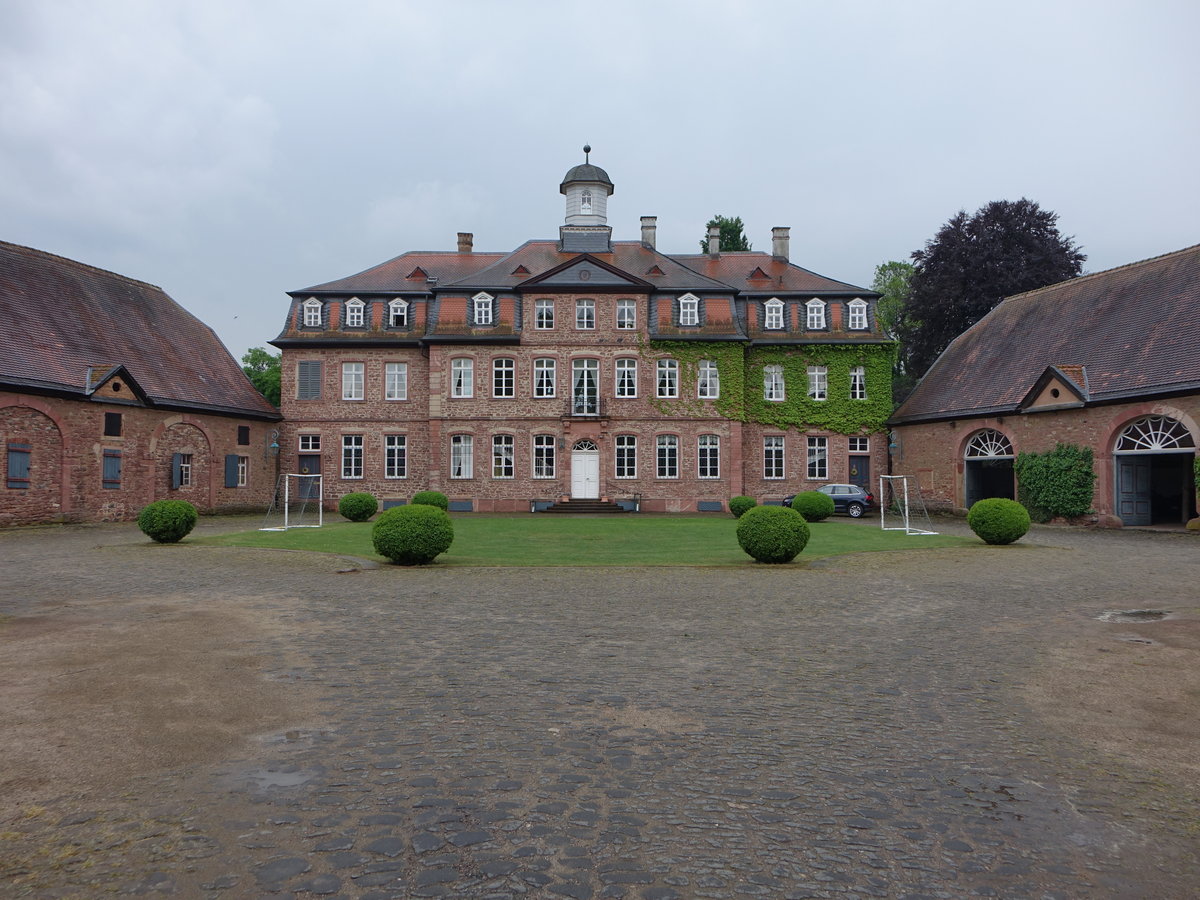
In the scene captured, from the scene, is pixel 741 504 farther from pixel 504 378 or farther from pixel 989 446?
pixel 504 378

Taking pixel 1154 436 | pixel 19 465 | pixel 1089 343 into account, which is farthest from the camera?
pixel 1089 343

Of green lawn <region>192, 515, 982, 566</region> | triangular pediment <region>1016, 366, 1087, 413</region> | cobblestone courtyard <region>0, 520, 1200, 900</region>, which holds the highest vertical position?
triangular pediment <region>1016, 366, 1087, 413</region>

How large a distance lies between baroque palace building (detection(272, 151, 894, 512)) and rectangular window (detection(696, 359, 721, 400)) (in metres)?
0.06

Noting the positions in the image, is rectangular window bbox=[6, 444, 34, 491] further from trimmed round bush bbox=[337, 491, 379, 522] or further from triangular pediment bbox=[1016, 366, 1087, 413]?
triangular pediment bbox=[1016, 366, 1087, 413]

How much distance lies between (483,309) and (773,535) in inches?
871

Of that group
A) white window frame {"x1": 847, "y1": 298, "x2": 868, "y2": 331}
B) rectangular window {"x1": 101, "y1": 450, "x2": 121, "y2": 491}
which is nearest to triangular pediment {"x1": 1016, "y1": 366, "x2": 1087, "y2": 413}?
white window frame {"x1": 847, "y1": 298, "x2": 868, "y2": 331}

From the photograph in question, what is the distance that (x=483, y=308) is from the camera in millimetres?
33969

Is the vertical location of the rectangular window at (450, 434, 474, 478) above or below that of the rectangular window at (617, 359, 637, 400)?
below

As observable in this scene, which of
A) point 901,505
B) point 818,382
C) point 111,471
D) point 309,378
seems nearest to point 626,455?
point 818,382

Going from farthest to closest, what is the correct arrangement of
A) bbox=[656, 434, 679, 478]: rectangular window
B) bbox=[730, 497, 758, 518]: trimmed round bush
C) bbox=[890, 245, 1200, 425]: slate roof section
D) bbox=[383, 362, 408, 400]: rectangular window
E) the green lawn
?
bbox=[383, 362, 408, 400]: rectangular window → bbox=[656, 434, 679, 478]: rectangular window → bbox=[730, 497, 758, 518]: trimmed round bush → bbox=[890, 245, 1200, 425]: slate roof section → the green lawn

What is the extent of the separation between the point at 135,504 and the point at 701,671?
26.9 metres

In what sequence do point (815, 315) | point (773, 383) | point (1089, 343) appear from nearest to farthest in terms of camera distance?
point (1089, 343), point (773, 383), point (815, 315)

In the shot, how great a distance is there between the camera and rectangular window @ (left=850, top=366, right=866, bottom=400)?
35125 mm

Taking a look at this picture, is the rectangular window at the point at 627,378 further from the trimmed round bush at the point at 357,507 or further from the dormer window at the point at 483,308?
the trimmed round bush at the point at 357,507
